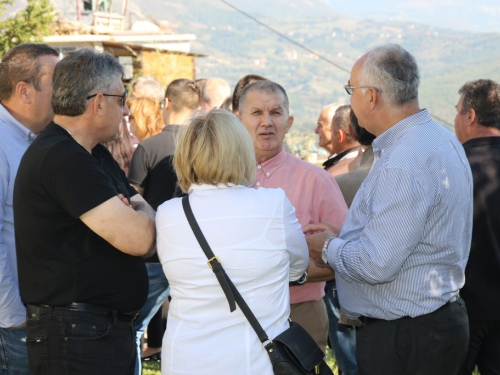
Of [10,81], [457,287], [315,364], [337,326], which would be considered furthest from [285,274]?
[337,326]

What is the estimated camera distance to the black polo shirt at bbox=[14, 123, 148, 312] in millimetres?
2664

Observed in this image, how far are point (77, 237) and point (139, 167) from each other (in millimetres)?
2745

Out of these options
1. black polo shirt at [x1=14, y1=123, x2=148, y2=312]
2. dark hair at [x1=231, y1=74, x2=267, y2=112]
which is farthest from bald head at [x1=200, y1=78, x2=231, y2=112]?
black polo shirt at [x1=14, y1=123, x2=148, y2=312]

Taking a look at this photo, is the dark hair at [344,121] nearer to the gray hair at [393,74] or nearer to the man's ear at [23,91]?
the gray hair at [393,74]

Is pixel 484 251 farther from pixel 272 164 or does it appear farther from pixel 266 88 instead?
pixel 266 88

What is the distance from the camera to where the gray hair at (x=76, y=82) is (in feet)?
9.31

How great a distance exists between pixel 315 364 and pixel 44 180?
1.39 m

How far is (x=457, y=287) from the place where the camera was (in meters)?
3.07

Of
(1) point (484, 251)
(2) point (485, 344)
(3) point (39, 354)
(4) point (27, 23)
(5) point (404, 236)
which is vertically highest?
(5) point (404, 236)

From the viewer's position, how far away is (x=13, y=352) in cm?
329

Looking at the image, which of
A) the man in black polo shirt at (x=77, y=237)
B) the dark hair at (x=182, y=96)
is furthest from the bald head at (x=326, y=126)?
the man in black polo shirt at (x=77, y=237)

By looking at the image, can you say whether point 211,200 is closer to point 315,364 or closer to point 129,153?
point 315,364

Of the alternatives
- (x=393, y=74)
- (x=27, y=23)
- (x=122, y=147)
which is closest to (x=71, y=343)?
(x=393, y=74)

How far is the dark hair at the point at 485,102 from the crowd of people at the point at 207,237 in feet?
4.52
